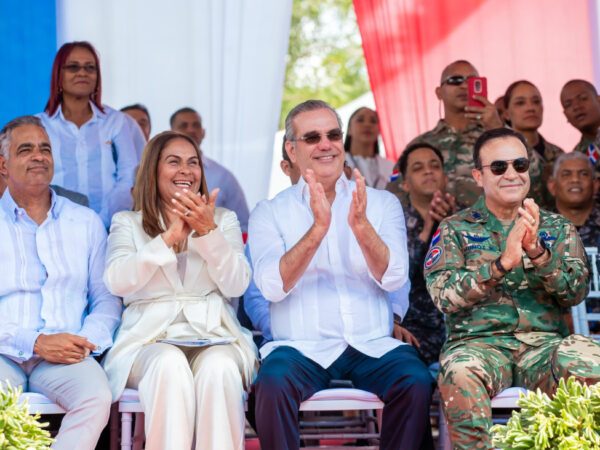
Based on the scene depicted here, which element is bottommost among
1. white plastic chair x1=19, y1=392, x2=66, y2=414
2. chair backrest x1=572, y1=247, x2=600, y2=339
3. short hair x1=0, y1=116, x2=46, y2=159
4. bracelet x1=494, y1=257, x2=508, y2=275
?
white plastic chair x1=19, y1=392, x2=66, y2=414

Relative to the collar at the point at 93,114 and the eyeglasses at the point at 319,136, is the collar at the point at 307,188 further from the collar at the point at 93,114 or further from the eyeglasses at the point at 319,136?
the collar at the point at 93,114

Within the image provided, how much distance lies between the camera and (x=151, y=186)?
170 inches

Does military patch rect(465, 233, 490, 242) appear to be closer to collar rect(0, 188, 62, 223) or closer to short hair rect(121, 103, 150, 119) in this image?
collar rect(0, 188, 62, 223)

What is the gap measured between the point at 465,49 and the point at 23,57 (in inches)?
115

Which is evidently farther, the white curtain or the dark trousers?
the white curtain

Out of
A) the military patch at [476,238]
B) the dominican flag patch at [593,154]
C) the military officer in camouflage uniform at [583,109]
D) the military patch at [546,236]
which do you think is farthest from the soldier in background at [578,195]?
the military patch at [476,238]

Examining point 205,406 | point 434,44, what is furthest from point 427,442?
point 434,44

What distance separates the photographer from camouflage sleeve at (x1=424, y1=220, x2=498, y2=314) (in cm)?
386

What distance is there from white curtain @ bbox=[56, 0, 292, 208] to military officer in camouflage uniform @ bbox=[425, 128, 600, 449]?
8.03 ft

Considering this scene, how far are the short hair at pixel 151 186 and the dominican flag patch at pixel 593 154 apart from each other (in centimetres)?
238

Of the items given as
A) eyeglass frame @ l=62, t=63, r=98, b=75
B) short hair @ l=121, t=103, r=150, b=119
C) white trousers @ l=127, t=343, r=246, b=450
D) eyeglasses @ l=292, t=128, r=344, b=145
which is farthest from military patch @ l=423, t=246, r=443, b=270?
short hair @ l=121, t=103, r=150, b=119

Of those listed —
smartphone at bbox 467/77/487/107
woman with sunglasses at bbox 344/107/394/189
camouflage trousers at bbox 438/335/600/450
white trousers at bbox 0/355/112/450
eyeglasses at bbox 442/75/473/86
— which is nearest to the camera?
camouflage trousers at bbox 438/335/600/450

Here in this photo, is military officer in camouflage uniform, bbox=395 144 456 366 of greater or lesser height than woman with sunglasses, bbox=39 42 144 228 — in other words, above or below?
below

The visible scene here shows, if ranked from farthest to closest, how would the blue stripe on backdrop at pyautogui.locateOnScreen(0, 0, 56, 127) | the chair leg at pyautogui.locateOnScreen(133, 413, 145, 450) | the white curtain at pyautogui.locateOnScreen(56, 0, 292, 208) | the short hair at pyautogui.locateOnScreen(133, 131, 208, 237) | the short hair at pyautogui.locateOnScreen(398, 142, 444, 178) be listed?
1. the white curtain at pyautogui.locateOnScreen(56, 0, 292, 208)
2. the blue stripe on backdrop at pyautogui.locateOnScreen(0, 0, 56, 127)
3. the short hair at pyautogui.locateOnScreen(398, 142, 444, 178)
4. the short hair at pyautogui.locateOnScreen(133, 131, 208, 237)
5. the chair leg at pyautogui.locateOnScreen(133, 413, 145, 450)
